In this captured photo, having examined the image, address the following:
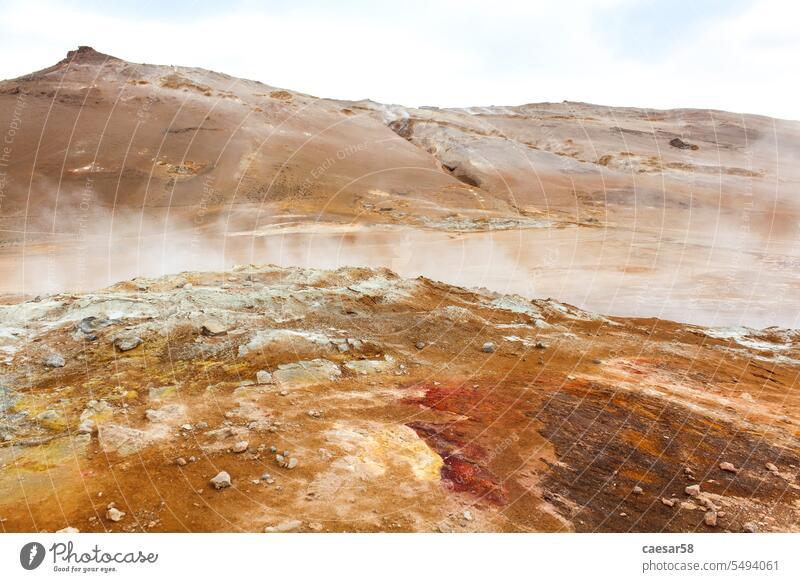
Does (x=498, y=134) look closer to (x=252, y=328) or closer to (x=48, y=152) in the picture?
(x=48, y=152)

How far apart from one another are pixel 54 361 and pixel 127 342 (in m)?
1.26

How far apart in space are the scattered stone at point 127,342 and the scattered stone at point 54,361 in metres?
0.96

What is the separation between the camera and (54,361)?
1034 centimetres

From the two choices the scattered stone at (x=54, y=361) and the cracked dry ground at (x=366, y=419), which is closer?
the cracked dry ground at (x=366, y=419)

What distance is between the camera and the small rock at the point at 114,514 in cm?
618

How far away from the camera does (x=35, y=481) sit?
6.92 metres

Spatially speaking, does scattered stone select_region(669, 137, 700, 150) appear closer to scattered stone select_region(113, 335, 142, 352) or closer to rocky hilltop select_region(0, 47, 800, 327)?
rocky hilltop select_region(0, 47, 800, 327)

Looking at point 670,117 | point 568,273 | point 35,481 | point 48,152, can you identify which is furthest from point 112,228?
point 670,117

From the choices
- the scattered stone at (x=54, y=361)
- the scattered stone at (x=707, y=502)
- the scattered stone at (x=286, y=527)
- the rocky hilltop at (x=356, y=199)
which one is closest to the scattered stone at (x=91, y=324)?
the scattered stone at (x=54, y=361)

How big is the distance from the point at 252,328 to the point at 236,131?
40.7m

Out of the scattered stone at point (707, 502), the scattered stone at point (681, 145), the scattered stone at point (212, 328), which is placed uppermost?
the scattered stone at point (681, 145)

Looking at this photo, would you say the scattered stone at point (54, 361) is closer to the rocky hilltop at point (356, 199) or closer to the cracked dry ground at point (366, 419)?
the cracked dry ground at point (366, 419)

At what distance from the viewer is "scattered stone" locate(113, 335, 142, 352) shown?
1097 cm
